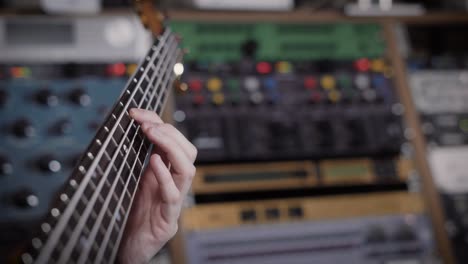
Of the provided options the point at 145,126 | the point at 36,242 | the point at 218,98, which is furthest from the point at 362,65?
the point at 36,242

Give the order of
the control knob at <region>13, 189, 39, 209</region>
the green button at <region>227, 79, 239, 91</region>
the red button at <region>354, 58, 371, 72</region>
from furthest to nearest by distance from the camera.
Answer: the red button at <region>354, 58, 371, 72</region>
the green button at <region>227, 79, 239, 91</region>
the control knob at <region>13, 189, 39, 209</region>

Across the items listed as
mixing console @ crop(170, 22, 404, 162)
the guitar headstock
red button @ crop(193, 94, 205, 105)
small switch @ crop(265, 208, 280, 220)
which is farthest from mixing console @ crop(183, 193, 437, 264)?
the guitar headstock

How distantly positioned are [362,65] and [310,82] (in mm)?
243

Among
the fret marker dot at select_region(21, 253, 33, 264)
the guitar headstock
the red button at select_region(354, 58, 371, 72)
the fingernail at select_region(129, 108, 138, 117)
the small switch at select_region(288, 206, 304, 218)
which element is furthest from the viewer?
the red button at select_region(354, 58, 371, 72)

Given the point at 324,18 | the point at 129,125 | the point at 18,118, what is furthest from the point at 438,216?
the point at 18,118

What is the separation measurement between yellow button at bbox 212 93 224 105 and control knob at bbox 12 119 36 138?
626 millimetres

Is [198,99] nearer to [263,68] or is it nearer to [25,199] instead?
[263,68]

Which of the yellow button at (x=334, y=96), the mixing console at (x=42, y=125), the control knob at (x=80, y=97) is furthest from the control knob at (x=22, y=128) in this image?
the yellow button at (x=334, y=96)

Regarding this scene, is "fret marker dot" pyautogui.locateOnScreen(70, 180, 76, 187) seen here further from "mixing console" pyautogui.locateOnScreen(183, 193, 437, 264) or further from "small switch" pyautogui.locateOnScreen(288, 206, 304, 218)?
"small switch" pyautogui.locateOnScreen(288, 206, 304, 218)

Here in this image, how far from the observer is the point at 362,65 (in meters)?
1.78

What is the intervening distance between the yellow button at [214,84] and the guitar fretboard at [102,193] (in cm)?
85

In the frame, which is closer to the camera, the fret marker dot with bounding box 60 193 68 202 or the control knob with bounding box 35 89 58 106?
the fret marker dot with bounding box 60 193 68 202

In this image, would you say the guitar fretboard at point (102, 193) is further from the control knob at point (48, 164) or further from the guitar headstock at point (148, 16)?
the control knob at point (48, 164)

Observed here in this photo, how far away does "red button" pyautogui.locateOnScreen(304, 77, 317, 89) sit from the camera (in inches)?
67.3
